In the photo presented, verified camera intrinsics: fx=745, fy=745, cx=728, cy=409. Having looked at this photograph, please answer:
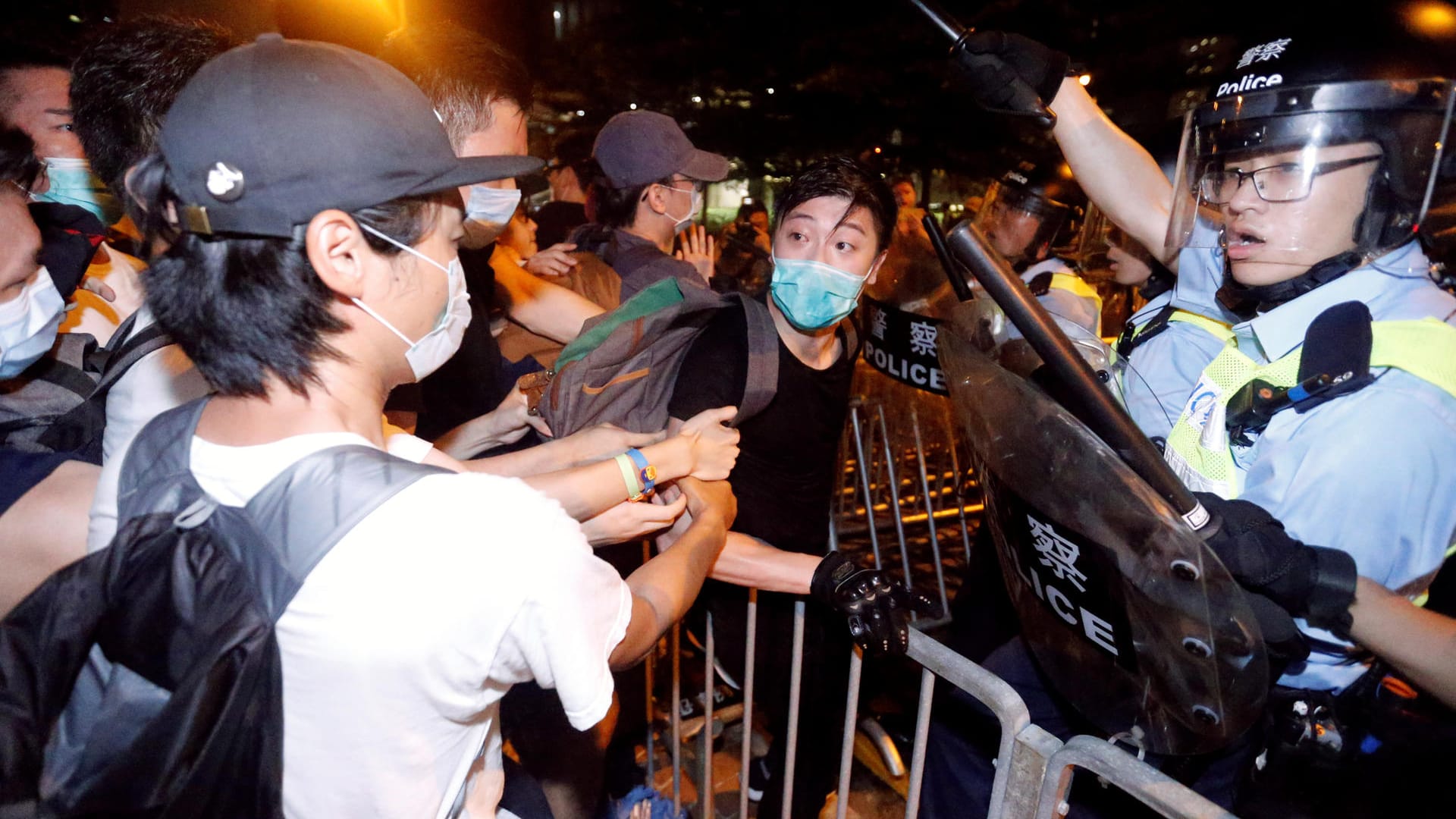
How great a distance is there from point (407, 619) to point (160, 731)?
0.39m

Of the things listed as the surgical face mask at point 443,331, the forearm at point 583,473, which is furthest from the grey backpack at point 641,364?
the surgical face mask at point 443,331

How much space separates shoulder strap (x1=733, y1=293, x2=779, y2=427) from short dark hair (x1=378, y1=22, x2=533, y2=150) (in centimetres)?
112

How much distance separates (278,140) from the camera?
109cm

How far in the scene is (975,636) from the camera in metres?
3.42

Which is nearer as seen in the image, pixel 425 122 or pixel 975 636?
pixel 425 122

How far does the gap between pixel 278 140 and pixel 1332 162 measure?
7.11 feet

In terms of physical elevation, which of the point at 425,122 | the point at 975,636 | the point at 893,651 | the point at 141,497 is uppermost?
the point at 425,122

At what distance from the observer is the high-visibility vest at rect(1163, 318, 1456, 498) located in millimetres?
1524

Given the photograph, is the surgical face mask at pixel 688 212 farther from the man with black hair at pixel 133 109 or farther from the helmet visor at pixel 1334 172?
the helmet visor at pixel 1334 172

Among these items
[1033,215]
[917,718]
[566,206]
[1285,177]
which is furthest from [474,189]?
[566,206]

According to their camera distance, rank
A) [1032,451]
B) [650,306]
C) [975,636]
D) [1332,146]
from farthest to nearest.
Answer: [975,636] → [650,306] → [1332,146] → [1032,451]

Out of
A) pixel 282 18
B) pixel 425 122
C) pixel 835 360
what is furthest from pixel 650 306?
pixel 282 18

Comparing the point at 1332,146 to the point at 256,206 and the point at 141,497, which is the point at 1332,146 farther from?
the point at 141,497

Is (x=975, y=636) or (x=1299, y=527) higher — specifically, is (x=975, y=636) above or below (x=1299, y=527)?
below
